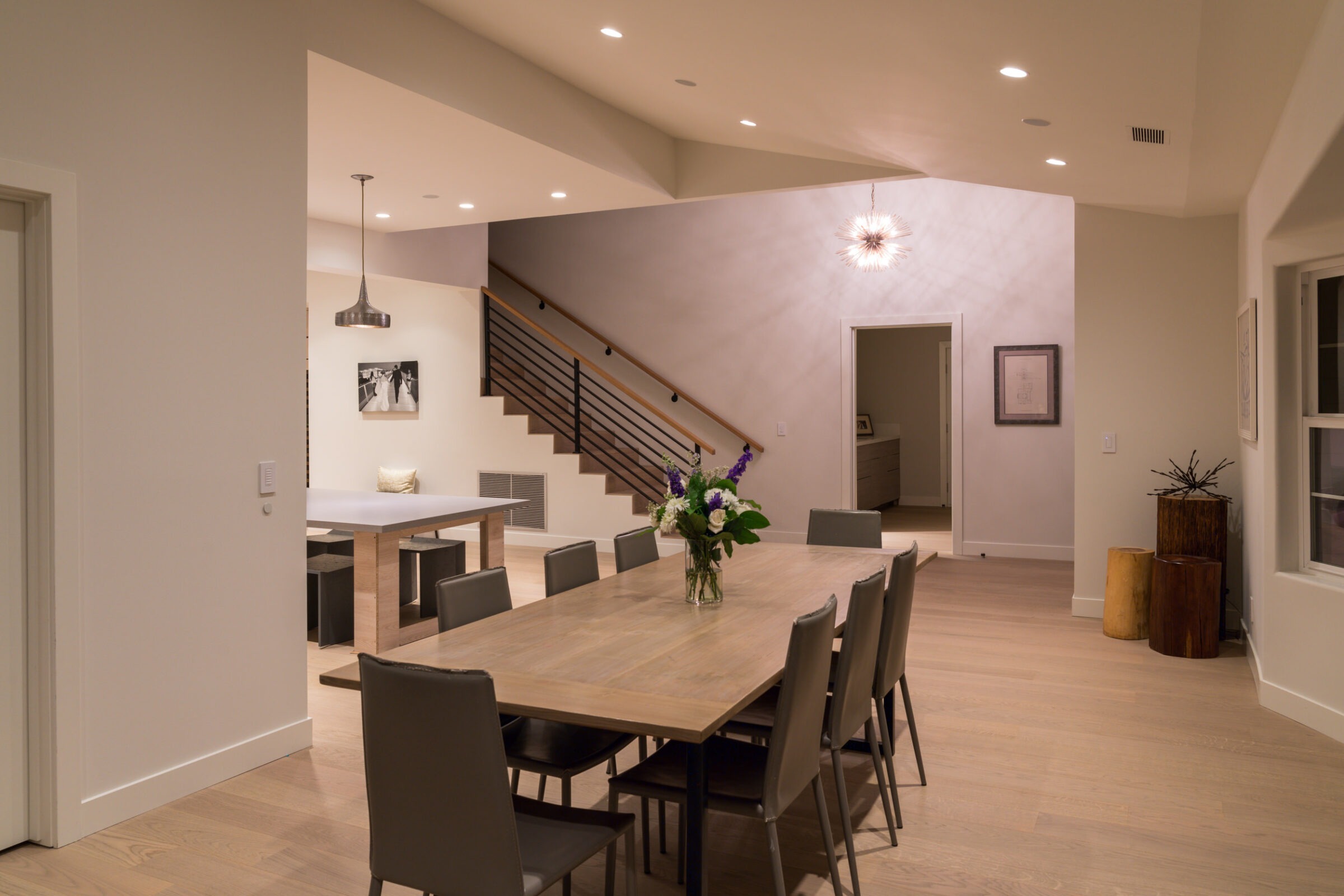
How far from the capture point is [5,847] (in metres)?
2.87

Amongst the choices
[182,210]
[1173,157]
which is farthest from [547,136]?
[1173,157]

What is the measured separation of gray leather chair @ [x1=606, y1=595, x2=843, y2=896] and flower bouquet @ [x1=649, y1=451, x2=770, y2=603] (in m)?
0.63

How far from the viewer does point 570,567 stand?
141 inches

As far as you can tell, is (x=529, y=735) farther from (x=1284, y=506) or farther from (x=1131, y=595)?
(x=1131, y=595)

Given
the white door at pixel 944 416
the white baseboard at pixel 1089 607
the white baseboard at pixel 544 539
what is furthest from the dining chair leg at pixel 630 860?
the white door at pixel 944 416

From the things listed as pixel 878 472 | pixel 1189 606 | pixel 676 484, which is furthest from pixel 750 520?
pixel 878 472

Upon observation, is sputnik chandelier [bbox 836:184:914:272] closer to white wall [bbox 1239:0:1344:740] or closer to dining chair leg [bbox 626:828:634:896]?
white wall [bbox 1239:0:1344:740]

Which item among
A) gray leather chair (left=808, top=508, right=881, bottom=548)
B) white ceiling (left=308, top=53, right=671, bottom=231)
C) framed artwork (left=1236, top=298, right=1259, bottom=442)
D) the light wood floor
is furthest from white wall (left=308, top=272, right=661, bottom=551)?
framed artwork (left=1236, top=298, right=1259, bottom=442)

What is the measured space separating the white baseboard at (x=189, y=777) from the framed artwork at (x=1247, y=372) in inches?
181

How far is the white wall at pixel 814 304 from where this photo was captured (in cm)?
794

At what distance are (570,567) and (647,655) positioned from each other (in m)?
1.14

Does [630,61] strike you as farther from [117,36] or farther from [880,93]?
[117,36]

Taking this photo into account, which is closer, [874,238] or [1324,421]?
[1324,421]

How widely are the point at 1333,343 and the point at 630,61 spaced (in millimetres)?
3404
